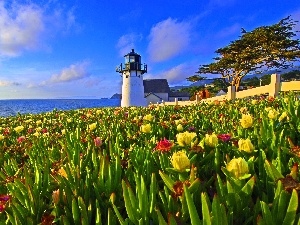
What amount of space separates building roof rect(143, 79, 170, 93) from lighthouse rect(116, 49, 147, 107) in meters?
30.8

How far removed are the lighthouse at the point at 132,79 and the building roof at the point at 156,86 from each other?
30848 millimetres

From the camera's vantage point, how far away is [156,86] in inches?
2756

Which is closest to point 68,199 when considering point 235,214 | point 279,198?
point 235,214

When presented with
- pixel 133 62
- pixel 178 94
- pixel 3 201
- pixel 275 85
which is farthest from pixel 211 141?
pixel 178 94

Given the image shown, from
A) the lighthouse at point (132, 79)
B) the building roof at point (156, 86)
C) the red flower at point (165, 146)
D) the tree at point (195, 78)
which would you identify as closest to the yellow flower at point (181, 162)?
the red flower at point (165, 146)

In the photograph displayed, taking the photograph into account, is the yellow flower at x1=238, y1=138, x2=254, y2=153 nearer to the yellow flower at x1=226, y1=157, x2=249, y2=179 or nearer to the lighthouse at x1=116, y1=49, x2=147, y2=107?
the yellow flower at x1=226, y1=157, x2=249, y2=179

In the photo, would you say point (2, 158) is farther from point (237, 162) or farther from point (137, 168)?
point (237, 162)

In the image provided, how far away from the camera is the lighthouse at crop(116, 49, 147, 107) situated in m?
36.0

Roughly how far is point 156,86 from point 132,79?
33.6 meters

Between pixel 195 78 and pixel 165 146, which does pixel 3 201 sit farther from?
pixel 195 78

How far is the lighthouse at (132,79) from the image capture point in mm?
35969

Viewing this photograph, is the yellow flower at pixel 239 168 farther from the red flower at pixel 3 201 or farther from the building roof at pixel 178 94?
the building roof at pixel 178 94

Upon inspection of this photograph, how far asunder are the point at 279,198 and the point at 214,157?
677mm

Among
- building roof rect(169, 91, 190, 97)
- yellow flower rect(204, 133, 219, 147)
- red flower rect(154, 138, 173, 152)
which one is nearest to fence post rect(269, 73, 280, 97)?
yellow flower rect(204, 133, 219, 147)
